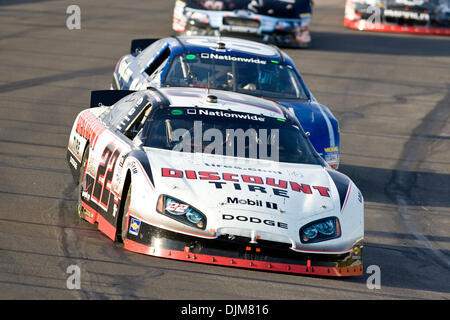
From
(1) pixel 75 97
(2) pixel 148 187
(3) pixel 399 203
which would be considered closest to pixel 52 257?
(2) pixel 148 187

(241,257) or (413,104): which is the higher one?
(241,257)

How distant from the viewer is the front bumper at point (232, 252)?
24.0 ft

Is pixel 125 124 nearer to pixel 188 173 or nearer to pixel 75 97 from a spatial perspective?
pixel 188 173

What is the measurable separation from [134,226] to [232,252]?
0.81 meters

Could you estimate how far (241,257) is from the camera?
288 inches

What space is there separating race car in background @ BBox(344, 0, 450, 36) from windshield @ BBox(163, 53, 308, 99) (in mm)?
13553

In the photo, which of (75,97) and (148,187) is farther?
(75,97)

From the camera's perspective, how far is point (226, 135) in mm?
8445

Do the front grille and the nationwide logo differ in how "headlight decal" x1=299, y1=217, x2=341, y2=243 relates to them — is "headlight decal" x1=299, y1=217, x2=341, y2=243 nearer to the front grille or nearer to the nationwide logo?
the nationwide logo

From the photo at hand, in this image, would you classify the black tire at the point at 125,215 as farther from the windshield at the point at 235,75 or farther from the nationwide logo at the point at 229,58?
the nationwide logo at the point at 229,58

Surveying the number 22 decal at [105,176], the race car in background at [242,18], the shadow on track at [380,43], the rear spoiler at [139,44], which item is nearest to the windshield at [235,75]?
the rear spoiler at [139,44]

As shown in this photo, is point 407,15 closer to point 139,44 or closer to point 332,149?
point 139,44

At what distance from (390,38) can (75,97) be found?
1213 centimetres

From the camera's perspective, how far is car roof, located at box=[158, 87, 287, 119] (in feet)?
29.0
